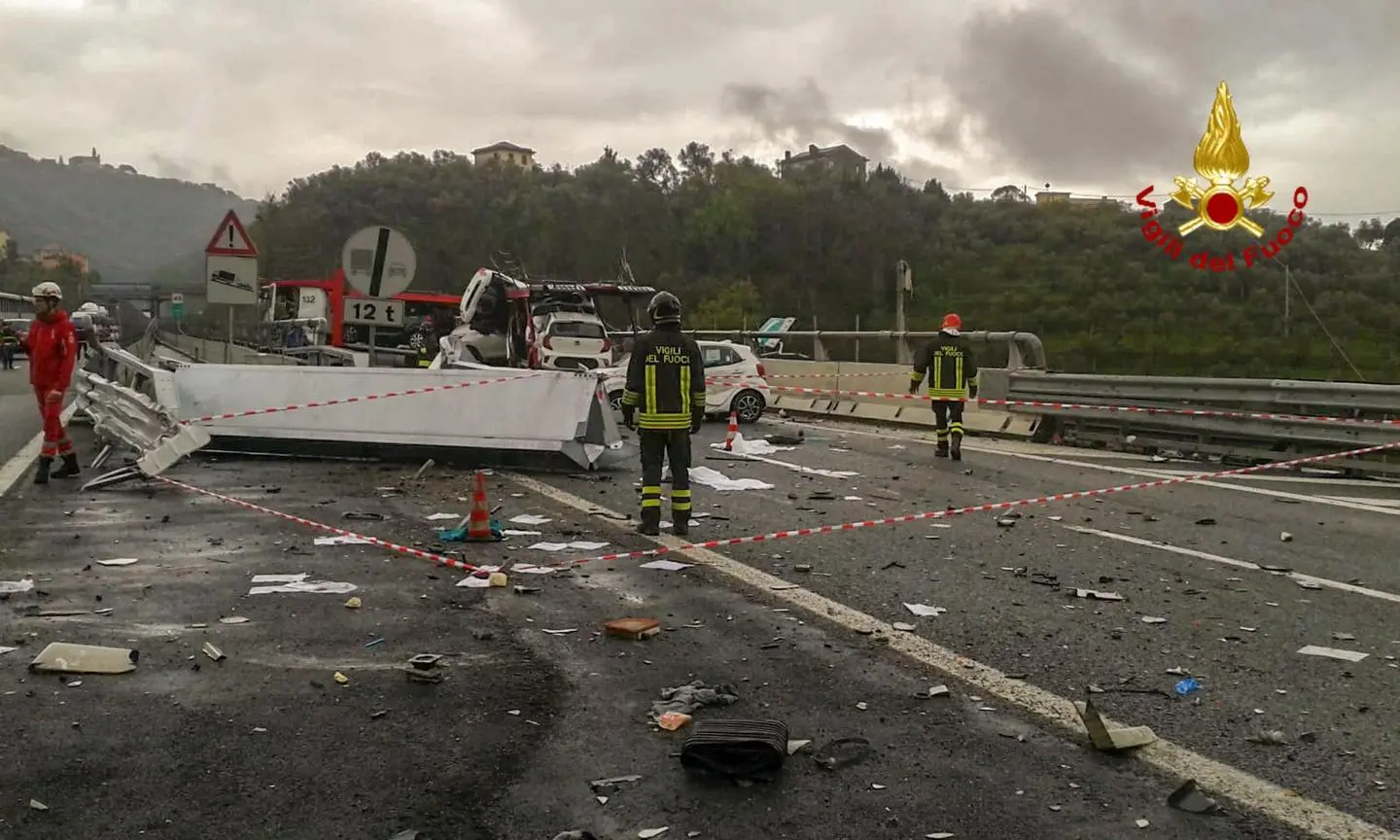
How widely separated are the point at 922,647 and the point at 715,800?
205 cm

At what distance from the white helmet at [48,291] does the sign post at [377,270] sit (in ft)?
12.2

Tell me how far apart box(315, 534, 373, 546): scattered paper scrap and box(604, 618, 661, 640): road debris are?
2832mm

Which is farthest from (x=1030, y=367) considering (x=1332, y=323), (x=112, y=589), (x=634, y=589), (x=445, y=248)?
(x=445, y=248)

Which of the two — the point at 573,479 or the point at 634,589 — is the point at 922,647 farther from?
the point at 573,479

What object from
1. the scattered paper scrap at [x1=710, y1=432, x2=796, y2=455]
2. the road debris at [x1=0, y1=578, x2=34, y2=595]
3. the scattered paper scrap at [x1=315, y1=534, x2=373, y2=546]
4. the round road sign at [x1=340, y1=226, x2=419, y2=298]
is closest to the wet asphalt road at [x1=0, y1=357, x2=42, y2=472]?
the round road sign at [x1=340, y1=226, x2=419, y2=298]

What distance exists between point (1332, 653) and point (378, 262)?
38.9ft

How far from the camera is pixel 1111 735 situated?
4.09 metres

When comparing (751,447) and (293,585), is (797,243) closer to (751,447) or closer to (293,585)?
(751,447)

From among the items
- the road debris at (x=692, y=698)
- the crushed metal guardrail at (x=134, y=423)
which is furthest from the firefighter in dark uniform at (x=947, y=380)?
the road debris at (x=692, y=698)

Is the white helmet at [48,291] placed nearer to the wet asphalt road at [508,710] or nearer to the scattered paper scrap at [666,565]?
the wet asphalt road at [508,710]

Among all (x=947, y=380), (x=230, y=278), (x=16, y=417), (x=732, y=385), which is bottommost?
(x=16, y=417)

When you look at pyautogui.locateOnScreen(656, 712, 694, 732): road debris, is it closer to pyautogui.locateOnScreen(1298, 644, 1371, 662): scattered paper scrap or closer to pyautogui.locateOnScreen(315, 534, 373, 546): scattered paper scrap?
pyautogui.locateOnScreen(1298, 644, 1371, 662): scattered paper scrap

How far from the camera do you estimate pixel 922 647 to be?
5.39 metres

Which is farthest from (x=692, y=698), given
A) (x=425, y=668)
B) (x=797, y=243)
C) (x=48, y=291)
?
(x=797, y=243)
